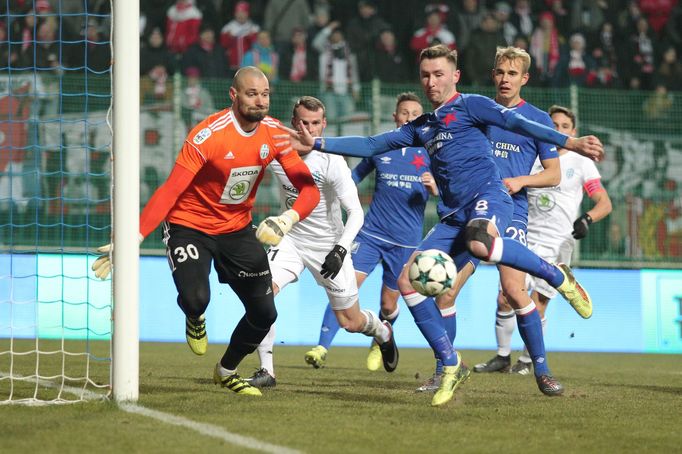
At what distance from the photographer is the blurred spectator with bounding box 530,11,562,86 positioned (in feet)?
58.2

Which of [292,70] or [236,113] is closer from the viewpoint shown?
[236,113]

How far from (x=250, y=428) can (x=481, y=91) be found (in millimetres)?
10157

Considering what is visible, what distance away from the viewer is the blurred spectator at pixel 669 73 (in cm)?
1842

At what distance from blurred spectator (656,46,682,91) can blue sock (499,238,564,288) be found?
12.6 meters

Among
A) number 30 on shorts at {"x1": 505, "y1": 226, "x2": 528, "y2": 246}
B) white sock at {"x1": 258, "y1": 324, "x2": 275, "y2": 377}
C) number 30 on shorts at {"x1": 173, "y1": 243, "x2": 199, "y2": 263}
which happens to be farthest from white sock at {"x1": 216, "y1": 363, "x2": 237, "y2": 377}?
number 30 on shorts at {"x1": 505, "y1": 226, "x2": 528, "y2": 246}

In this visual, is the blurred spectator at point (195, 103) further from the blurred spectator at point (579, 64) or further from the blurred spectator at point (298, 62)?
the blurred spectator at point (579, 64)

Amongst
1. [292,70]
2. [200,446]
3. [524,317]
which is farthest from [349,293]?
[292,70]

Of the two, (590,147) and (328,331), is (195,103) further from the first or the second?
(590,147)

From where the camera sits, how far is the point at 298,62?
55.2 feet

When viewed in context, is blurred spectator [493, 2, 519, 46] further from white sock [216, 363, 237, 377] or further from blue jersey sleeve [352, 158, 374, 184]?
white sock [216, 363, 237, 377]

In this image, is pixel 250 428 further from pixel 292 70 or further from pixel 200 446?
pixel 292 70

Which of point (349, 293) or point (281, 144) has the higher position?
point (281, 144)

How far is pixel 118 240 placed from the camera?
19.9 ft

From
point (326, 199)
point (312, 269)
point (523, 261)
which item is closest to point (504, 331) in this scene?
point (312, 269)
